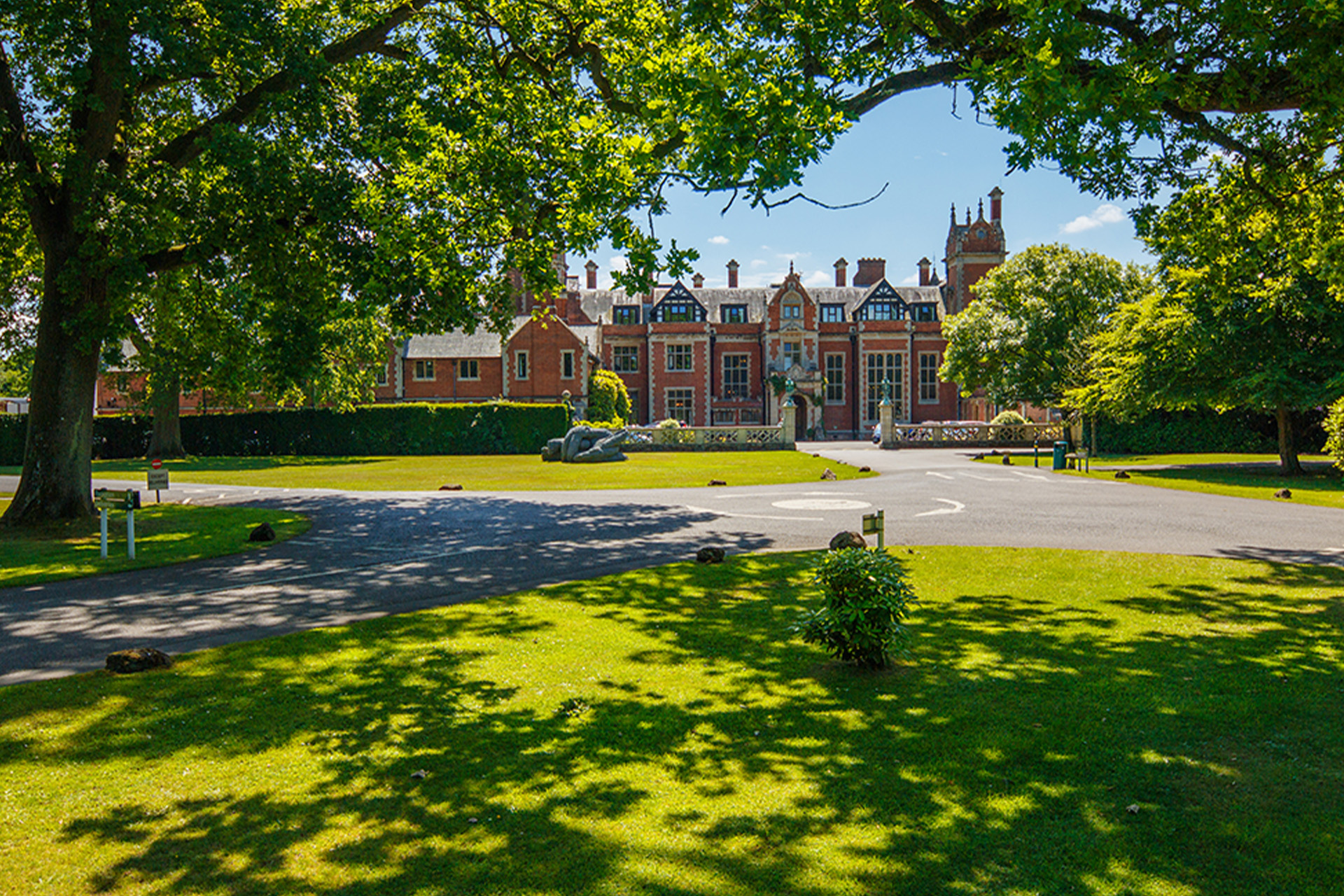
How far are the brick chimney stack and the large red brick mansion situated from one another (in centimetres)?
223

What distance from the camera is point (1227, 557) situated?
11258mm

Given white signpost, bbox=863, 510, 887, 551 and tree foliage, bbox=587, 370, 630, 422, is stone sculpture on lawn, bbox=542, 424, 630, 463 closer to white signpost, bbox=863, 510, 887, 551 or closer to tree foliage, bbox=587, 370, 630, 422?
tree foliage, bbox=587, 370, 630, 422

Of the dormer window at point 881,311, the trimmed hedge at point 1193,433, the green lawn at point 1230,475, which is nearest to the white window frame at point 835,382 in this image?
→ the dormer window at point 881,311

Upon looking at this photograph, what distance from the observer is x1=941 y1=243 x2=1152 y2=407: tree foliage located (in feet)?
148

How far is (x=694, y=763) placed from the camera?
185 inches

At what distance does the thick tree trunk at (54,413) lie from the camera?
1545cm

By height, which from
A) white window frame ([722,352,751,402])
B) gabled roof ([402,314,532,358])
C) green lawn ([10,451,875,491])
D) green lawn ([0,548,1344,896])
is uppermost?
gabled roof ([402,314,532,358])

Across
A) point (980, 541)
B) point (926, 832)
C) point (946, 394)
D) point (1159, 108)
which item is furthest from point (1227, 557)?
point (946, 394)

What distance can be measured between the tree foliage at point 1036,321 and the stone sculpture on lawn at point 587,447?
2313 cm

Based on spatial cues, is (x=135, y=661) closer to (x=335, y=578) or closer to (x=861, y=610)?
(x=335, y=578)

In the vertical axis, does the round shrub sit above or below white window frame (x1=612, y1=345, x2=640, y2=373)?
below

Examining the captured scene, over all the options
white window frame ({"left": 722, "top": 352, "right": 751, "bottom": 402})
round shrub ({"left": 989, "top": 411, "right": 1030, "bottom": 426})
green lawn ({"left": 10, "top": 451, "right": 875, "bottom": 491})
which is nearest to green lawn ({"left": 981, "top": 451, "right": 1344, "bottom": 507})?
green lawn ({"left": 10, "top": 451, "right": 875, "bottom": 491})

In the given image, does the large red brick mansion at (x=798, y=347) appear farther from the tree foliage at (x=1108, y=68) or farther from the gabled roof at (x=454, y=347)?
the tree foliage at (x=1108, y=68)

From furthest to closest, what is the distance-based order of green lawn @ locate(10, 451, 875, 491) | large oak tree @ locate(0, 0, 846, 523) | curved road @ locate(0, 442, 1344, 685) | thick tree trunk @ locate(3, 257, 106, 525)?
green lawn @ locate(10, 451, 875, 491), thick tree trunk @ locate(3, 257, 106, 525), large oak tree @ locate(0, 0, 846, 523), curved road @ locate(0, 442, 1344, 685)
